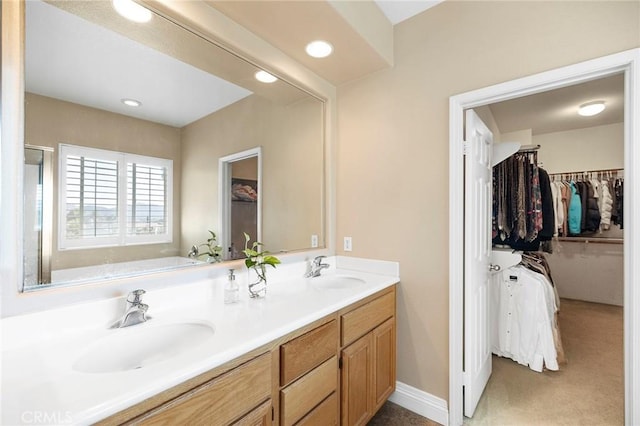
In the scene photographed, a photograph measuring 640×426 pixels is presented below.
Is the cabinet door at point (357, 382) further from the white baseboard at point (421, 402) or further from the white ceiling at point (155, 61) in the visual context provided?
the white ceiling at point (155, 61)

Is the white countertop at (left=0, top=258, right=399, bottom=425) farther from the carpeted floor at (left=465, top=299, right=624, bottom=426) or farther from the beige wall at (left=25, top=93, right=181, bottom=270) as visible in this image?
the carpeted floor at (left=465, top=299, right=624, bottom=426)

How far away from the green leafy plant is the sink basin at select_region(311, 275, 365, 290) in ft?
2.11

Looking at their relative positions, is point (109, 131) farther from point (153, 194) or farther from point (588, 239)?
point (588, 239)

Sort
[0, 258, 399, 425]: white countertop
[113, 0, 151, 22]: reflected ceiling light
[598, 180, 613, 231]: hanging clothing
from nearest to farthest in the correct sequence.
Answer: [0, 258, 399, 425]: white countertop → [113, 0, 151, 22]: reflected ceiling light → [598, 180, 613, 231]: hanging clothing

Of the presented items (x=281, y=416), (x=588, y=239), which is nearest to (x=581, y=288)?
(x=588, y=239)

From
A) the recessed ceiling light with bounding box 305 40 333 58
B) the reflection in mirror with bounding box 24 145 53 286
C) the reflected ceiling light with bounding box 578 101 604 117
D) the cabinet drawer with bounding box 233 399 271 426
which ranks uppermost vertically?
the reflected ceiling light with bounding box 578 101 604 117

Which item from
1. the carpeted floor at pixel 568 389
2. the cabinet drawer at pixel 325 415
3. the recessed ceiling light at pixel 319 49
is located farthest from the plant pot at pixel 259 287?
the carpeted floor at pixel 568 389

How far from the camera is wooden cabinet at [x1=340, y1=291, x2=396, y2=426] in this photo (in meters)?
1.43

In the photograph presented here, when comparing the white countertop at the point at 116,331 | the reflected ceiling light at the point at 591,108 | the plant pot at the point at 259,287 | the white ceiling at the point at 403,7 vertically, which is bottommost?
the white countertop at the point at 116,331

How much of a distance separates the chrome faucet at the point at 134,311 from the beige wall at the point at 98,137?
0.22m

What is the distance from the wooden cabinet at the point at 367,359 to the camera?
4.70 feet

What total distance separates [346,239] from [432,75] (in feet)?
4.19

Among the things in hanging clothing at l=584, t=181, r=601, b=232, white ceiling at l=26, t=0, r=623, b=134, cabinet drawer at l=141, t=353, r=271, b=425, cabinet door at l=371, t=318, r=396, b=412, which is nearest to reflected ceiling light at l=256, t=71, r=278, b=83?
white ceiling at l=26, t=0, r=623, b=134

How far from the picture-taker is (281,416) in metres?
1.08
